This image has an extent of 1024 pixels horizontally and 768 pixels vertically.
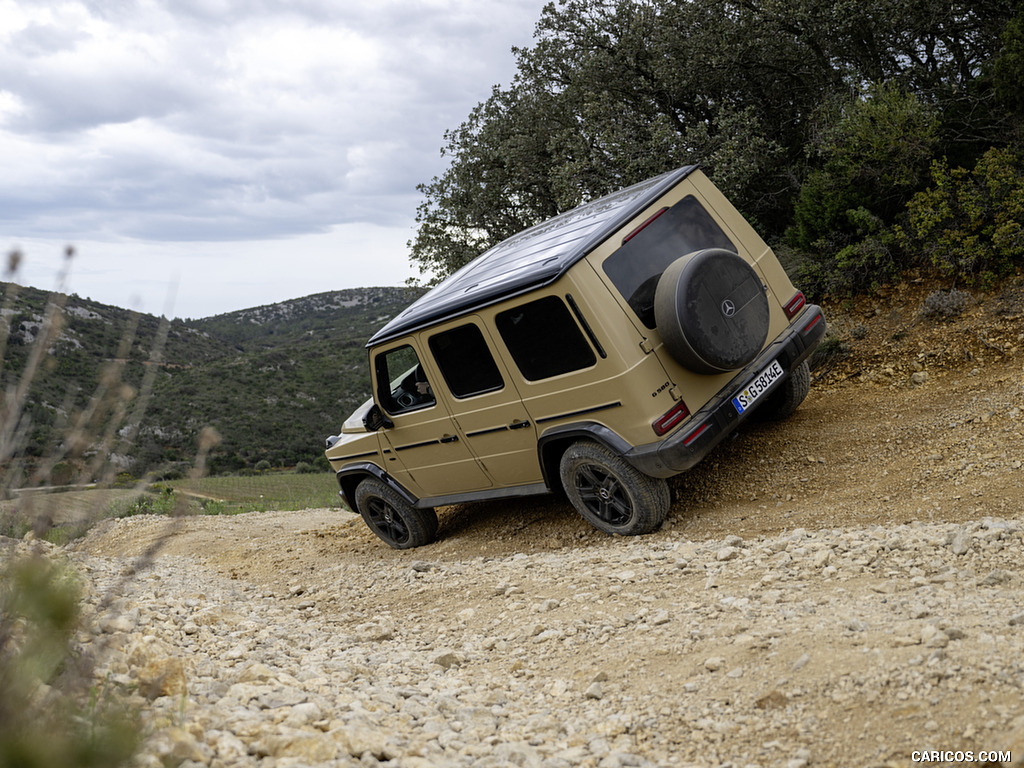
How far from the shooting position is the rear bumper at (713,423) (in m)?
4.96

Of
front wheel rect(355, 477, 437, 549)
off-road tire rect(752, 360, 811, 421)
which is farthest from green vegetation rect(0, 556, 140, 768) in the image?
off-road tire rect(752, 360, 811, 421)

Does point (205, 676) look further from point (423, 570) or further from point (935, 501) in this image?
point (935, 501)

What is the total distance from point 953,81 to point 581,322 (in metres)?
8.74

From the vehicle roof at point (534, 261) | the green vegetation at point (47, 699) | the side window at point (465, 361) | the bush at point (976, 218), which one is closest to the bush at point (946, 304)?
the bush at point (976, 218)

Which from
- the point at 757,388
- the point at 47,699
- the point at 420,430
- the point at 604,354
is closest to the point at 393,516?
the point at 420,430

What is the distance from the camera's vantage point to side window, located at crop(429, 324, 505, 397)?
5.58 m

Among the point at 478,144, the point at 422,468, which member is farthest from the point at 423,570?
the point at 478,144

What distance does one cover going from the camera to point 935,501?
15.5 feet

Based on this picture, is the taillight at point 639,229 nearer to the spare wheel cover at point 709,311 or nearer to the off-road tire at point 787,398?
the spare wheel cover at point 709,311

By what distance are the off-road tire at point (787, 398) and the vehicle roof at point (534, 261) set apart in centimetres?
218

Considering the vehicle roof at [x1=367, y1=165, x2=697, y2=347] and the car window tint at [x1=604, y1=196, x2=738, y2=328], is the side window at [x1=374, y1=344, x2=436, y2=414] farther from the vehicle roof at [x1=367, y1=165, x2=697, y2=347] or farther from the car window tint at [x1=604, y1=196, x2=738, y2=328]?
the car window tint at [x1=604, y1=196, x2=738, y2=328]

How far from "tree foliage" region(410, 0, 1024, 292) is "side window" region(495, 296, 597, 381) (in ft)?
19.6

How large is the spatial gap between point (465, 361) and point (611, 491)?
1442mm

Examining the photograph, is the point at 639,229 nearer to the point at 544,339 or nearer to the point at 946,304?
the point at 544,339
